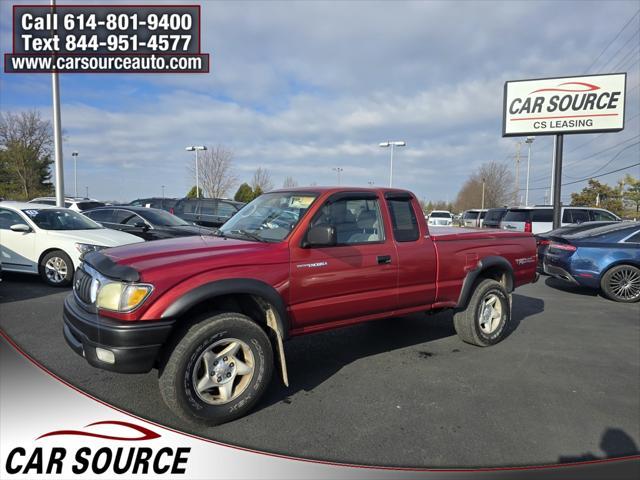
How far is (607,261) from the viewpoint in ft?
24.7

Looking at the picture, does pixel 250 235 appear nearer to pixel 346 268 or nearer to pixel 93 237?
pixel 346 268

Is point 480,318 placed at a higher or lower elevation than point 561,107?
lower

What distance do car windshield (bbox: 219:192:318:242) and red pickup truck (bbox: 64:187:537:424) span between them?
2cm

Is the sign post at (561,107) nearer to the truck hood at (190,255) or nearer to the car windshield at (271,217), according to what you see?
the car windshield at (271,217)

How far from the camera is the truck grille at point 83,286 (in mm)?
3148

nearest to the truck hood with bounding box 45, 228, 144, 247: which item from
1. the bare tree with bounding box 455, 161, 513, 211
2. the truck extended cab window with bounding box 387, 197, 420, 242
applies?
the truck extended cab window with bounding box 387, 197, 420, 242

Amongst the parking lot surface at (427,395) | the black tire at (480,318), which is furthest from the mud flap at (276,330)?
the black tire at (480,318)

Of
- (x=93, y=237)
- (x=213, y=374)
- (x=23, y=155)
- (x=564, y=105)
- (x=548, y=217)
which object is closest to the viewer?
(x=213, y=374)

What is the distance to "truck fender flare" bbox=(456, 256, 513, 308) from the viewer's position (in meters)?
4.68

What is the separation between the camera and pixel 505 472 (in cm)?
254

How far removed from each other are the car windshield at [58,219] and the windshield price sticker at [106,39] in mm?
4838

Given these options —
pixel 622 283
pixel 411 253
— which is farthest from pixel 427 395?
pixel 622 283

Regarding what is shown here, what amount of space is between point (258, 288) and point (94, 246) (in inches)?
212

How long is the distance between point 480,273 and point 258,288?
3106mm
